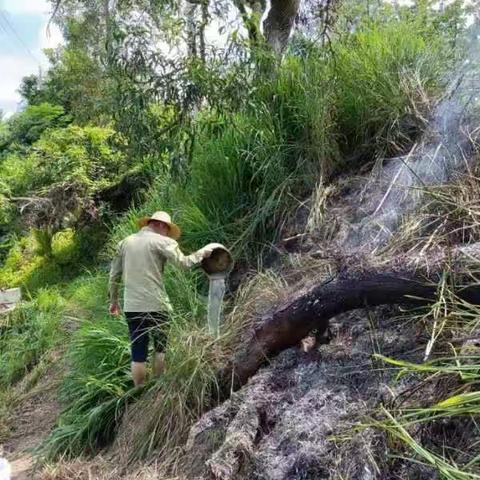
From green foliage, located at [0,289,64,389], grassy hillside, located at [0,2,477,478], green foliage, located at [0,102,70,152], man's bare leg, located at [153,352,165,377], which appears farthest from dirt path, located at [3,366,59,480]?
green foliage, located at [0,102,70,152]

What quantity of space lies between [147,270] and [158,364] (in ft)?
2.53

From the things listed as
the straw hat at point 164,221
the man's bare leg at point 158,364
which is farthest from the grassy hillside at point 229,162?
the straw hat at point 164,221

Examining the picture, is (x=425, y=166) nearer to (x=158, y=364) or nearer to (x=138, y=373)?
(x=158, y=364)

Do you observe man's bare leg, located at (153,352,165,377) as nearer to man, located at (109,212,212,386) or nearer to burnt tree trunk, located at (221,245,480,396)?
man, located at (109,212,212,386)

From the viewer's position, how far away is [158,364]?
5.16 meters

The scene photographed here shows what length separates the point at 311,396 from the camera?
3.70 m

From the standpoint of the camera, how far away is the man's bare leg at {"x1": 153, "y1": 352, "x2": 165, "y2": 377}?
512 cm

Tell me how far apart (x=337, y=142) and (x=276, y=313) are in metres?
2.75

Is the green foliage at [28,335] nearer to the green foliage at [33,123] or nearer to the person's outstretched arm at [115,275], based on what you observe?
the person's outstretched arm at [115,275]

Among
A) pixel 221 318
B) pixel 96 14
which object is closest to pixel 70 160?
pixel 96 14

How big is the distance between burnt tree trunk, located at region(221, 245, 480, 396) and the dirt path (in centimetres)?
Result: 222

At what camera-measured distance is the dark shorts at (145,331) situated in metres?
5.22

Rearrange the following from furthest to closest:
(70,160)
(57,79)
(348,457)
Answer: (57,79) → (70,160) → (348,457)

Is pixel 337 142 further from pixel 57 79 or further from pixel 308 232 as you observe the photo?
pixel 57 79
